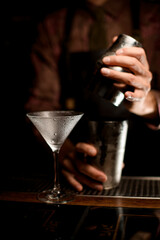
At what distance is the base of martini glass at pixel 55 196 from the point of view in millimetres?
1064

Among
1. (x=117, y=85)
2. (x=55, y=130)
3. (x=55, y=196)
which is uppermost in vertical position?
(x=117, y=85)

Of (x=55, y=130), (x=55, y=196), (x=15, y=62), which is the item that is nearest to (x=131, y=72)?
(x=55, y=130)

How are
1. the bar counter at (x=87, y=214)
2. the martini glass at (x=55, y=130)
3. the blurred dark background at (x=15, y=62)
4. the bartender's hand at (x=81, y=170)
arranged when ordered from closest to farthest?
the bar counter at (x=87, y=214) → the martini glass at (x=55, y=130) → the bartender's hand at (x=81, y=170) → the blurred dark background at (x=15, y=62)

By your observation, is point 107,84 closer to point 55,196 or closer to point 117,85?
point 117,85

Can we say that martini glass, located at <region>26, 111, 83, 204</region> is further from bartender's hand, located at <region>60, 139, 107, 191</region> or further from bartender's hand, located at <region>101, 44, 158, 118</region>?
bartender's hand, located at <region>101, 44, 158, 118</region>

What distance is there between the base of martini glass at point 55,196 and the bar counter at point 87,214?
20 millimetres

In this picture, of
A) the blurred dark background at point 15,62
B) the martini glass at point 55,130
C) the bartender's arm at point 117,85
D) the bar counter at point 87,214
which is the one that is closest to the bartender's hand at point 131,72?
the bartender's arm at point 117,85

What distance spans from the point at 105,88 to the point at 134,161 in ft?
3.78

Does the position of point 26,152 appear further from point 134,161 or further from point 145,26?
point 145,26

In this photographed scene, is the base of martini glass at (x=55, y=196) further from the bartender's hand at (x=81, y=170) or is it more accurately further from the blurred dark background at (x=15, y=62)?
the blurred dark background at (x=15, y=62)

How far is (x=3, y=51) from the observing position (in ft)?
9.95

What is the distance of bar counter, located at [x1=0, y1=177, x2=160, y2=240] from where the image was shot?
Result: 0.82 metres

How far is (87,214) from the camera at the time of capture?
947 mm

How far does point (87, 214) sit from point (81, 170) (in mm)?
254
